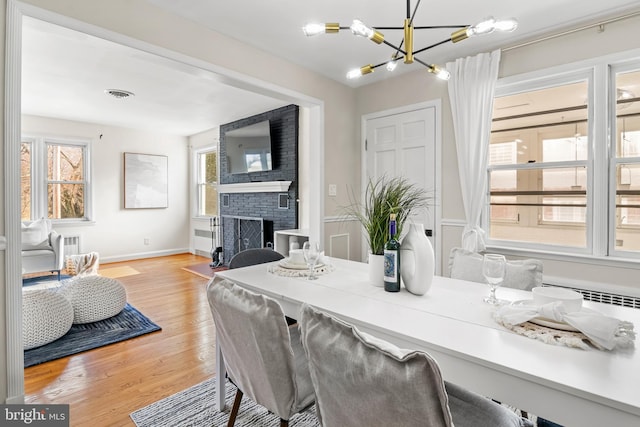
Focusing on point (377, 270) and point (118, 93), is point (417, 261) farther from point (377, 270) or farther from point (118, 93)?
point (118, 93)

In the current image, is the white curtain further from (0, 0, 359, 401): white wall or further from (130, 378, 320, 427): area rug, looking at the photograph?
(130, 378, 320, 427): area rug

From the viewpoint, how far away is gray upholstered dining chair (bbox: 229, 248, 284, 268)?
229 cm

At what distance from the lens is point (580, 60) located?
2488mm

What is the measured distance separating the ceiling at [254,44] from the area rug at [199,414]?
2211 millimetres

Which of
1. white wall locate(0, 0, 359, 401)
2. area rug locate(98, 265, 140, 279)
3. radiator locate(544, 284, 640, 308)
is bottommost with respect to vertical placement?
area rug locate(98, 265, 140, 279)

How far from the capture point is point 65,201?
5715 mm

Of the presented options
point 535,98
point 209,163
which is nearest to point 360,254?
point 535,98

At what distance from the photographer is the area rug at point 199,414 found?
178 cm

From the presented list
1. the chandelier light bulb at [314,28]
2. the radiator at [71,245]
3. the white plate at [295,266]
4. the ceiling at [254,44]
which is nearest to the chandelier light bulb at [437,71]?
the chandelier light bulb at [314,28]

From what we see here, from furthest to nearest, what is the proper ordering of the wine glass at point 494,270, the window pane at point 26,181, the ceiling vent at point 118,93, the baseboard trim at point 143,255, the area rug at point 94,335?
the baseboard trim at point 143,255
the window pane at point 26,181
the ceiling vent at point 118,93
the area rug at point 94,335
the wine glass at point 494,270

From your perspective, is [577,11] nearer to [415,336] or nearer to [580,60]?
[580,60]

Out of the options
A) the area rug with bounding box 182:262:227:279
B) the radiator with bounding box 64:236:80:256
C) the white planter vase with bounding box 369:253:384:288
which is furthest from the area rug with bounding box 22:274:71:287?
the white planter vase with bounding box 369:253:384:288

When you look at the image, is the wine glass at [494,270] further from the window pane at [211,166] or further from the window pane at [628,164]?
the window pane at [211,166]

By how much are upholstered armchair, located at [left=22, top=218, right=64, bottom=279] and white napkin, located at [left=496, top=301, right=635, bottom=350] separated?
17.9 ft
